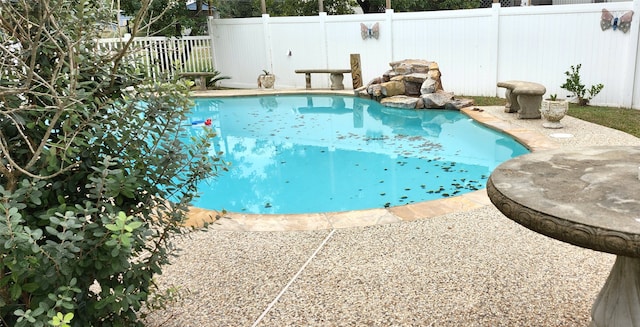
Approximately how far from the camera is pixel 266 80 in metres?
13.4

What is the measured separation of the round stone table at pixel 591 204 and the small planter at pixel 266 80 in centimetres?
1128

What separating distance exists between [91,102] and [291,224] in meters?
2.38

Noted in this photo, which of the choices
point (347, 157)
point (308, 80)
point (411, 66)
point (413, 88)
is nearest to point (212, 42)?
point (308, 80)

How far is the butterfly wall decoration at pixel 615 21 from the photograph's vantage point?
27.1ft

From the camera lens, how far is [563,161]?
2488 mm

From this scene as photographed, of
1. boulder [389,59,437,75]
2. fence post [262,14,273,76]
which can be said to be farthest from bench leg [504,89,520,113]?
fence post [262,14,273,76]

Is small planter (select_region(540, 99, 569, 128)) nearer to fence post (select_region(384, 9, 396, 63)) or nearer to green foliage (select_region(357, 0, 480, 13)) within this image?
fence post (select_region(384, 9, 396, 63))

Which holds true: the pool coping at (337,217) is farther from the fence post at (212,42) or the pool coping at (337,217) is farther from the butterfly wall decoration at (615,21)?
the fence post at (212,42)

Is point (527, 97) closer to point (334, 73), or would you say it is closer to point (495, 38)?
point (495, 38)

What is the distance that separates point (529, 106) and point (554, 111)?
784 mm

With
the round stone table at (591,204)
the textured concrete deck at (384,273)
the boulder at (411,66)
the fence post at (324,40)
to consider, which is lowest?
the textured concrete deck at (384,273)

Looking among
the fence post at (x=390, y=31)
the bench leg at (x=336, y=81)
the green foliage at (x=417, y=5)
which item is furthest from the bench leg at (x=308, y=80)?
the green foliage at (x=417, y=5)

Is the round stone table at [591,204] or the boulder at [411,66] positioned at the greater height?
the boulder at [411,66]

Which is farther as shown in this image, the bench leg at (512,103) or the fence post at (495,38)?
the fence post at (495,38)
